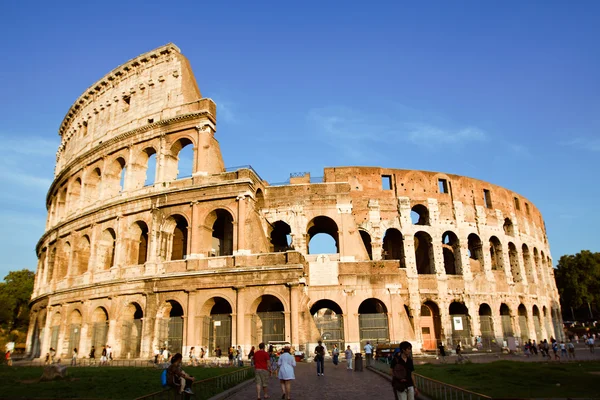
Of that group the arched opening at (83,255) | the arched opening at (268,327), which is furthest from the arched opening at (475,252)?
the arched opening at (83,255)

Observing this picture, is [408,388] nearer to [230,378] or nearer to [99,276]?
[230,378]

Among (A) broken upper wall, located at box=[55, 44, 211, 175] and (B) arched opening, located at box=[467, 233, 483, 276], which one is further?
(B) arched opening, located at box=[467, 233, 483, 276]

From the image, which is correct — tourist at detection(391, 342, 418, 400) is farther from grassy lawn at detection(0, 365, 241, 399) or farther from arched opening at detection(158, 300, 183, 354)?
arched opening at detection(158, 300, 183, 354)

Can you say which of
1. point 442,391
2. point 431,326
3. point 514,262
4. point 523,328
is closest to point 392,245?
point 431,326

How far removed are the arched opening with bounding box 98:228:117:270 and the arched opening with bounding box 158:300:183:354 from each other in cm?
558

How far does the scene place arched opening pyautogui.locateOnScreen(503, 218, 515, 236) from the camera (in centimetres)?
3338

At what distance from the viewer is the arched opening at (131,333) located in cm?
2352

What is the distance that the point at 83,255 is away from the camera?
2828cm

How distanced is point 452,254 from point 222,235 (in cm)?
1656

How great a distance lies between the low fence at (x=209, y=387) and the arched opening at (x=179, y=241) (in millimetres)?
13494

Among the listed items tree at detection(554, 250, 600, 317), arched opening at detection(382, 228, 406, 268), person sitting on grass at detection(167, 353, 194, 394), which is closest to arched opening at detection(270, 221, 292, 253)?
arched opening at detection(382, 228, 406, 268)

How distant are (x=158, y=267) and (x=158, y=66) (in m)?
12.8

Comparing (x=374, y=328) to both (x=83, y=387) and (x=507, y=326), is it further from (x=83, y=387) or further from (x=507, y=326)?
(x=83, y=387)

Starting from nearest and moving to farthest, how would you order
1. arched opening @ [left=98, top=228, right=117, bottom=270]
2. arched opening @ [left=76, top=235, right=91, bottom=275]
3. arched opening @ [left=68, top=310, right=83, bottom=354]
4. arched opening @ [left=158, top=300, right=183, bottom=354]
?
arched opening @ [left=158, top=300, right=183, bottom=354]
arched opening @ [left=68, top=310, right=83, bottom=354]
arched opening @ [left=98, top=228, right=117, bottom=270]
arched opening @ [left=76, top=235, right=91, bottom=275]
